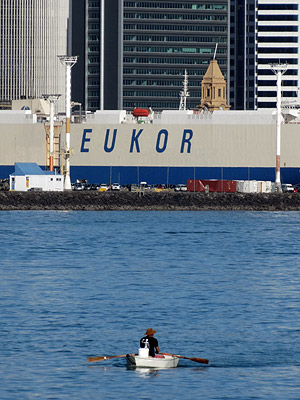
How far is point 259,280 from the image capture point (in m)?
90.8

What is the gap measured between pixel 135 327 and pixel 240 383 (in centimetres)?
1394

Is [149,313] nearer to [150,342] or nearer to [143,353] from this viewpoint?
[143,353]

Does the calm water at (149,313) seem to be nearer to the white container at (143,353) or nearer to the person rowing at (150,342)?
the white container at (143,353)

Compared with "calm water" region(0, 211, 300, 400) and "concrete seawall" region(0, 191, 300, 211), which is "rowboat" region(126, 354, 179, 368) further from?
"concrete seawall" region(0, 191, 300, 211)

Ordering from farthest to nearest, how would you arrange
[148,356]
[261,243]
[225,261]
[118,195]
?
[118,195]
[261,243]
[225,261]
[148,356]

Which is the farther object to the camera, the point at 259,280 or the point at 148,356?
the point at 259,280

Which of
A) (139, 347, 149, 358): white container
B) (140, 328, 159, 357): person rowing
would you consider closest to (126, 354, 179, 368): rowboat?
(139, 347, 149, 358): white container

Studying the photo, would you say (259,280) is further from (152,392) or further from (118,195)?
(118,195)

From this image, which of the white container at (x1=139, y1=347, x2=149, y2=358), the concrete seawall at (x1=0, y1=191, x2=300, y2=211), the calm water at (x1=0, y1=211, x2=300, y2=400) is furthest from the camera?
the concrete seawall at (x1=0, y1=191, x2=300, y2=211)

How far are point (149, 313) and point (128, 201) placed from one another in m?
114

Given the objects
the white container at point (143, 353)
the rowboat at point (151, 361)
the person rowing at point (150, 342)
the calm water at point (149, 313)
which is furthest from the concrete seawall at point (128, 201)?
the white container at point (143, 353)

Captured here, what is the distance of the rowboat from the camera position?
54281mm

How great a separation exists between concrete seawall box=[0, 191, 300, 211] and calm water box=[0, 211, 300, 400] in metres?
46.0

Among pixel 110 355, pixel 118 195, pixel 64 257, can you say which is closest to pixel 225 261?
pixel 64 257
